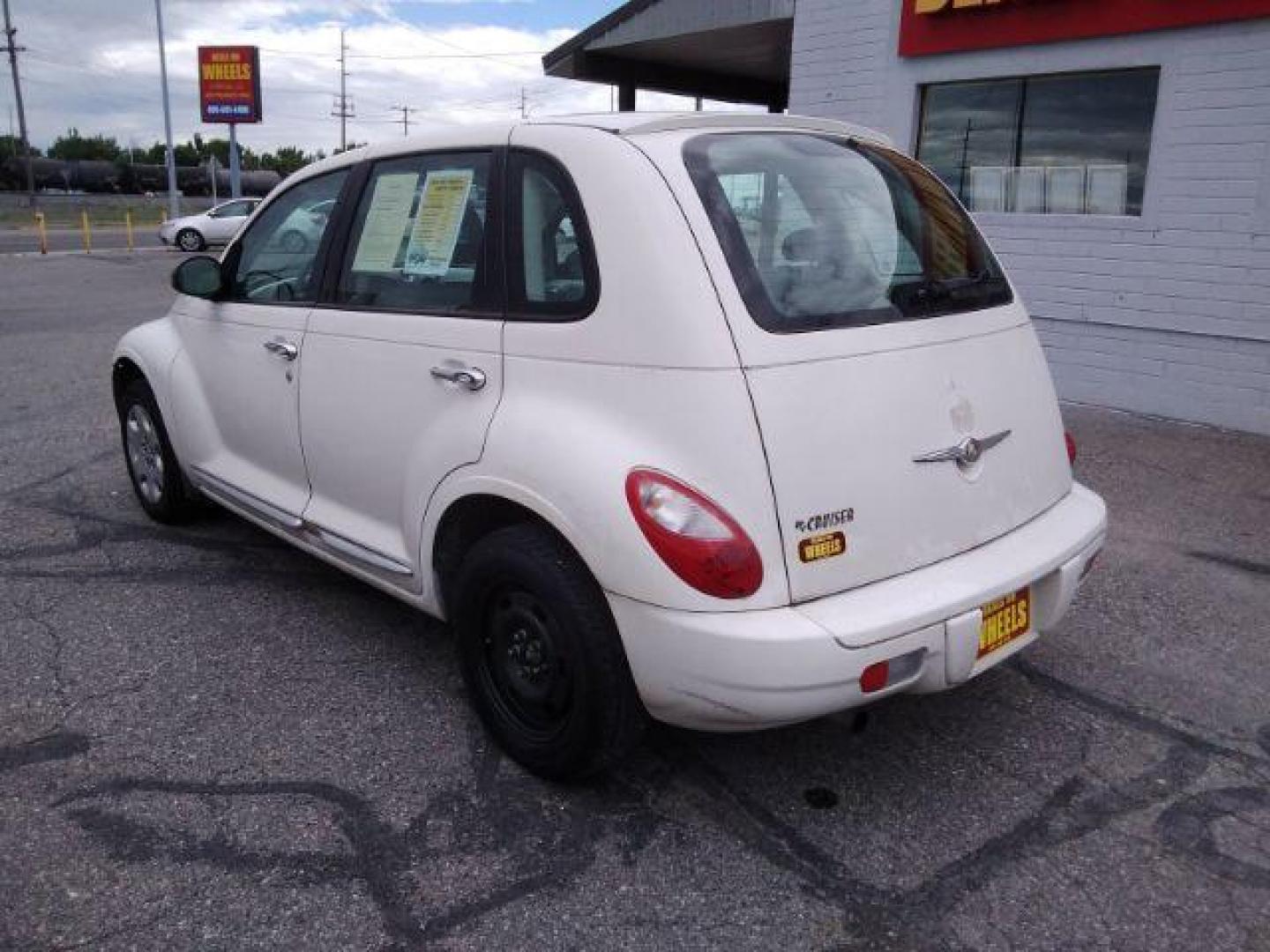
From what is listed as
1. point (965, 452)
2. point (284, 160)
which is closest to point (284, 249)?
point (965, 452)

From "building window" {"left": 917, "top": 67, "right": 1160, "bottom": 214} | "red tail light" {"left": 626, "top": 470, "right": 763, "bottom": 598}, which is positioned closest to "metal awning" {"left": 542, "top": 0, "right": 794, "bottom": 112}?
"building window" {"left": 917, "top": 67, "right": 1160, "bottom": 214}

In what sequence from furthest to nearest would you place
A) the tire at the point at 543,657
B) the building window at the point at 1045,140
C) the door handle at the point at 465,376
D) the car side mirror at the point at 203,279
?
the building window at the point at 1045,140 < the car side mirror at the point at 203,279 < the door handle at the point at 465,376 < the tire at the point at 543,657

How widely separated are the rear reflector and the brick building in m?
6.10

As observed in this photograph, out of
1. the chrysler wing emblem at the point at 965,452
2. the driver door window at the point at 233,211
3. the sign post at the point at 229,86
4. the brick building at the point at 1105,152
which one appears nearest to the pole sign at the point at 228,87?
the sign post at the point at 229,86

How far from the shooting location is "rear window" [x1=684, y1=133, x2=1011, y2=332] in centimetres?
264

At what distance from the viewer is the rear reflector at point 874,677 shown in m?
2.42

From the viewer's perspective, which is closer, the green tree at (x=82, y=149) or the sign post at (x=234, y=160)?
the sign post at (x=234, y=160)

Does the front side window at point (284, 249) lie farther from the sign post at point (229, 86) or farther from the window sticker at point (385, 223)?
the sign post at point (229, 86)

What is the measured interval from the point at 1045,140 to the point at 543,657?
725 cm

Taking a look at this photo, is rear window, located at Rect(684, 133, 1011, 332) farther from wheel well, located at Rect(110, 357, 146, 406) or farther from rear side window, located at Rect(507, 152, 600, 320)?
wheel well, located at Rect(110, 357, 146, 406)

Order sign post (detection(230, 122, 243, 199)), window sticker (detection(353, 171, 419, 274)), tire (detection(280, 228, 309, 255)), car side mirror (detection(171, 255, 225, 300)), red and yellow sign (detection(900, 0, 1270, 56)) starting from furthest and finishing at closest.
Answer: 1. sign post (detection(230, 122, 243, 199))
2. red and yellow sign (detection(900, 0, 1270, 56))
3. car side mirror (detection(171, 255, 225, 300))
4. tire (detection(280, 228, 309, 255))
5. window sticker (detection(353, 171, 419, 274))

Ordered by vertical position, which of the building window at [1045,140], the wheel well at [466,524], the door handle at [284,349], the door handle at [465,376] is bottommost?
the wheel well at [466,524]

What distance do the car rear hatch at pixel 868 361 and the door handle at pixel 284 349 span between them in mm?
1667

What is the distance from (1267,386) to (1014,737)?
5288mm
